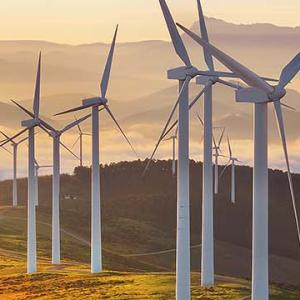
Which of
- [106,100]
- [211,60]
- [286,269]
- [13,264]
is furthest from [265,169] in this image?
[286,269]

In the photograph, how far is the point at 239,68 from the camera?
188ft

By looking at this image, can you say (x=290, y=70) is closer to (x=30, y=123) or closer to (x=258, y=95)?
(x=258, y=95)

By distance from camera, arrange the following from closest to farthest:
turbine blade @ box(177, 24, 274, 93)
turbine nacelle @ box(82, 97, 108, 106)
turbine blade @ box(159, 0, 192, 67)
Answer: turbine blade @ box(177, 24, 274, 93) → turbine blade @ box(159, 0, 192, 67) → turbine nacelle @ box(82, 97, 108, 106)

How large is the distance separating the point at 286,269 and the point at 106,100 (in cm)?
10001

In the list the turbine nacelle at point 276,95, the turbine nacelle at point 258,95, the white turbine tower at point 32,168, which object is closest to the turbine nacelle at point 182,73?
the turbine nacelle at point 258,95

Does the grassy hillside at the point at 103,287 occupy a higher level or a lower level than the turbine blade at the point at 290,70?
lower

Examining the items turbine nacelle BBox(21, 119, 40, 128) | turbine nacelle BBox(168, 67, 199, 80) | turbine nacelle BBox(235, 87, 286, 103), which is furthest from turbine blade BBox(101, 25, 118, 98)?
turbine nacelle BBox(235, 87, 286, 103)

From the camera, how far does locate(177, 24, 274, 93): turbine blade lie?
56.5m

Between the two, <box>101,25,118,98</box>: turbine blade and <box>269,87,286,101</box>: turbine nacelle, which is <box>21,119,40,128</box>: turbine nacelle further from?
→ <box>269,87,286,101</box>: turbine nacelle

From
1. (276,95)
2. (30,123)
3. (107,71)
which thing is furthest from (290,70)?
(30,123)

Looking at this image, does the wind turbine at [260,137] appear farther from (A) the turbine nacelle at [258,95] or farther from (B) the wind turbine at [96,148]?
(B) the wind turbine at [96,148]

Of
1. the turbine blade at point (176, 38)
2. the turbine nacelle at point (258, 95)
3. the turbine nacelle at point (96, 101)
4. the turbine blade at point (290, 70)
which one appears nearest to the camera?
the turbine nacelle at point (258, 95)

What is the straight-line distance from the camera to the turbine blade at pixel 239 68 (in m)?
56.5

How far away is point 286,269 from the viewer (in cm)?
19450
